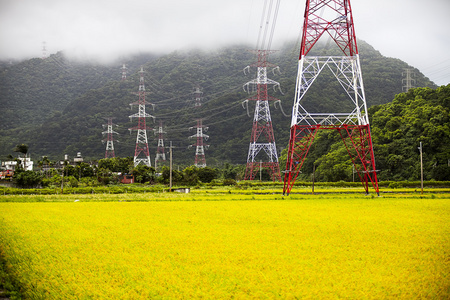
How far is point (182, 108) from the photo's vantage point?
339 ft

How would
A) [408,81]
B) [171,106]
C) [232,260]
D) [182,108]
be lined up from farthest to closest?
1. [171,106]
2. [182,108]
3. [408,81]
4. [232,260]

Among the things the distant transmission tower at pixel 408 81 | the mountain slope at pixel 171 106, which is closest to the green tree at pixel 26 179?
the mountain slope at pixel 171 106

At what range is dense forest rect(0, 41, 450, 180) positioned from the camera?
5959 centimetres

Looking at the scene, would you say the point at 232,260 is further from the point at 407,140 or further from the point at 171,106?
the point at 171,106

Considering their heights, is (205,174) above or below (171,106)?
below

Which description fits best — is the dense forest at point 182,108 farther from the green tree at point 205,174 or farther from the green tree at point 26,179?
the green tree at point 26,179

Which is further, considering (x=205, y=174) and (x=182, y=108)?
(x=182, y=108)

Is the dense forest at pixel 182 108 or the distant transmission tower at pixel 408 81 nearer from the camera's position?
the dense forest at pixel 182 108

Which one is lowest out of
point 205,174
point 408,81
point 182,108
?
point 205,174

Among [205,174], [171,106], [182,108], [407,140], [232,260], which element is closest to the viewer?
[232,260]

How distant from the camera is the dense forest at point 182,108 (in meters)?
59.6

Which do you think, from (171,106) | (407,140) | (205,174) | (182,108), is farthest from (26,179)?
(171,106)

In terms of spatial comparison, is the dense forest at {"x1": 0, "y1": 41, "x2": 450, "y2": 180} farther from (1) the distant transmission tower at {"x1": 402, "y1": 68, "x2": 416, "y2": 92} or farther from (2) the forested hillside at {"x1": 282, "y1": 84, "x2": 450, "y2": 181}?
(1) the distant transmission tower at {"x1": 402, "y1": 68, "x2": 416, "y2": 92}

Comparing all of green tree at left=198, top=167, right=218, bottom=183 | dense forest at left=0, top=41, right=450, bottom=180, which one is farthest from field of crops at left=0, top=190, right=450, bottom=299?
green tree at left=198, top=167, right=218, bottom=183
